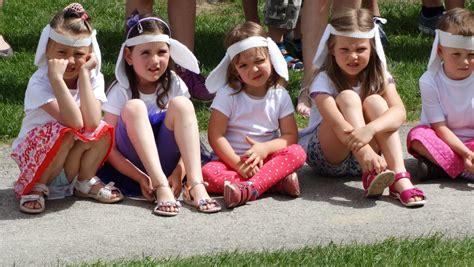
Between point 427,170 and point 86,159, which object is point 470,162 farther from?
point 86,159

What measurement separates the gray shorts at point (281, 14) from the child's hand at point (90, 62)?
3565mm

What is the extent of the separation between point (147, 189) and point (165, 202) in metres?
0.23

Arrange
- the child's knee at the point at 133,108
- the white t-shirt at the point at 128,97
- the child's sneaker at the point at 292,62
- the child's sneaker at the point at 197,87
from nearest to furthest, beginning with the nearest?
the child's knee at the point at 133,108, the white t-shirt at the point at 128,97, the child's sneaker at the point at 197,87, the child's sneaker at the point at 292,62

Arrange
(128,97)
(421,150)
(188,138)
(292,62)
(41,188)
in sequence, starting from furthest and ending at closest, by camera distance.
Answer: (292,62) < (421,150) < (128,97) < (188,138) < (41,188)

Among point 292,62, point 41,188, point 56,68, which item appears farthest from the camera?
point 292,62

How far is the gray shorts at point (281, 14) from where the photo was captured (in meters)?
9.05

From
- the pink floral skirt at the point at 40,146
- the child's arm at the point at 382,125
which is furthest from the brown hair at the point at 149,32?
the child's arm at the point at 382,125

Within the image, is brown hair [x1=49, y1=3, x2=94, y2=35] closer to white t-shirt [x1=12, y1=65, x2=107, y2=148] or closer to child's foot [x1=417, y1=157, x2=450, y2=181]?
white t-shirt [x1=12, y1=65, x2=107, y2=148]

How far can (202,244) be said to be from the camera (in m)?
5.08

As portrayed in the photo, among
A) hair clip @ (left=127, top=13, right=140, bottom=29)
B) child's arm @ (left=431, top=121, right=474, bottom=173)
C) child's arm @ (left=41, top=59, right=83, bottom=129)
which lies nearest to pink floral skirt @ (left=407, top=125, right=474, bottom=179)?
child's arm @ (left=431, top=121, right=474, bottom=173)

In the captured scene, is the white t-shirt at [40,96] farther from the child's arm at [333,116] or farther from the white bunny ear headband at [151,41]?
the child's arm at [333,116]

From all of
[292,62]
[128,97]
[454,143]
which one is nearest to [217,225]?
[128,97]

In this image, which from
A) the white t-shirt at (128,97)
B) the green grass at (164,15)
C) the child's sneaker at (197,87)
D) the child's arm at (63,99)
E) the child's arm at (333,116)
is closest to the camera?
the child's arm at (63,99)

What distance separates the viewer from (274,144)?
19.5ft
